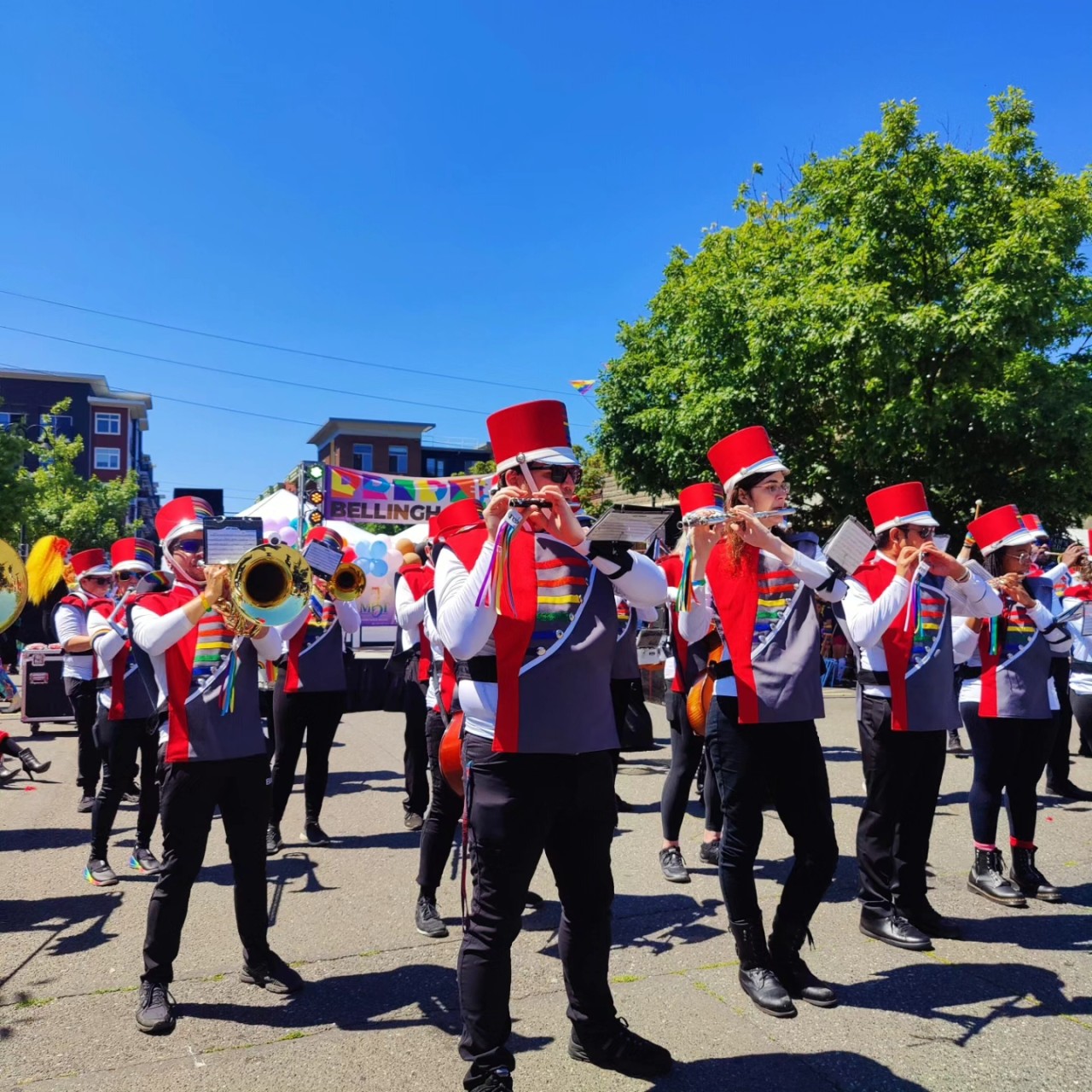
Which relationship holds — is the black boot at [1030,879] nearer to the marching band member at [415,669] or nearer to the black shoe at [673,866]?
the black shoe at [673,866]

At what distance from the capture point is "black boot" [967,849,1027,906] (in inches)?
195

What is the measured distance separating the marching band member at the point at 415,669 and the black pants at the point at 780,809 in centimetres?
299

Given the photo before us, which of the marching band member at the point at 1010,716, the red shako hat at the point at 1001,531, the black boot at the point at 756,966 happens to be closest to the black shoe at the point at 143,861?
the black boot at the point at 756,966

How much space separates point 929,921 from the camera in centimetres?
454

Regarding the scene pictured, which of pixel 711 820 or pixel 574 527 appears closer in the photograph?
pixel 574 527

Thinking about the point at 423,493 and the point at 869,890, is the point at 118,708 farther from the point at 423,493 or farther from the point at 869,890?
the point at 423,493

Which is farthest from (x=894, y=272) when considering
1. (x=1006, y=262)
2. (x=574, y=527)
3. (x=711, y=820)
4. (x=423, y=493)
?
(x=574, y=527)

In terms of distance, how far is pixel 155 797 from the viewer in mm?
5859

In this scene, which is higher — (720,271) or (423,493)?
(720,271)

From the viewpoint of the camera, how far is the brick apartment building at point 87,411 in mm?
64812

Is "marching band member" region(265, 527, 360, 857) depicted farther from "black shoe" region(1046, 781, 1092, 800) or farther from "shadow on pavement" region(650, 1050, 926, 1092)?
"black shoe" region(1046, 781, 1092, 800)

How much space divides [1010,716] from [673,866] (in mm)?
2095

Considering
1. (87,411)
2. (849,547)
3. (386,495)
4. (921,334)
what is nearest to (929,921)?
(849,547)

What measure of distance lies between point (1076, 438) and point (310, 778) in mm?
13989
